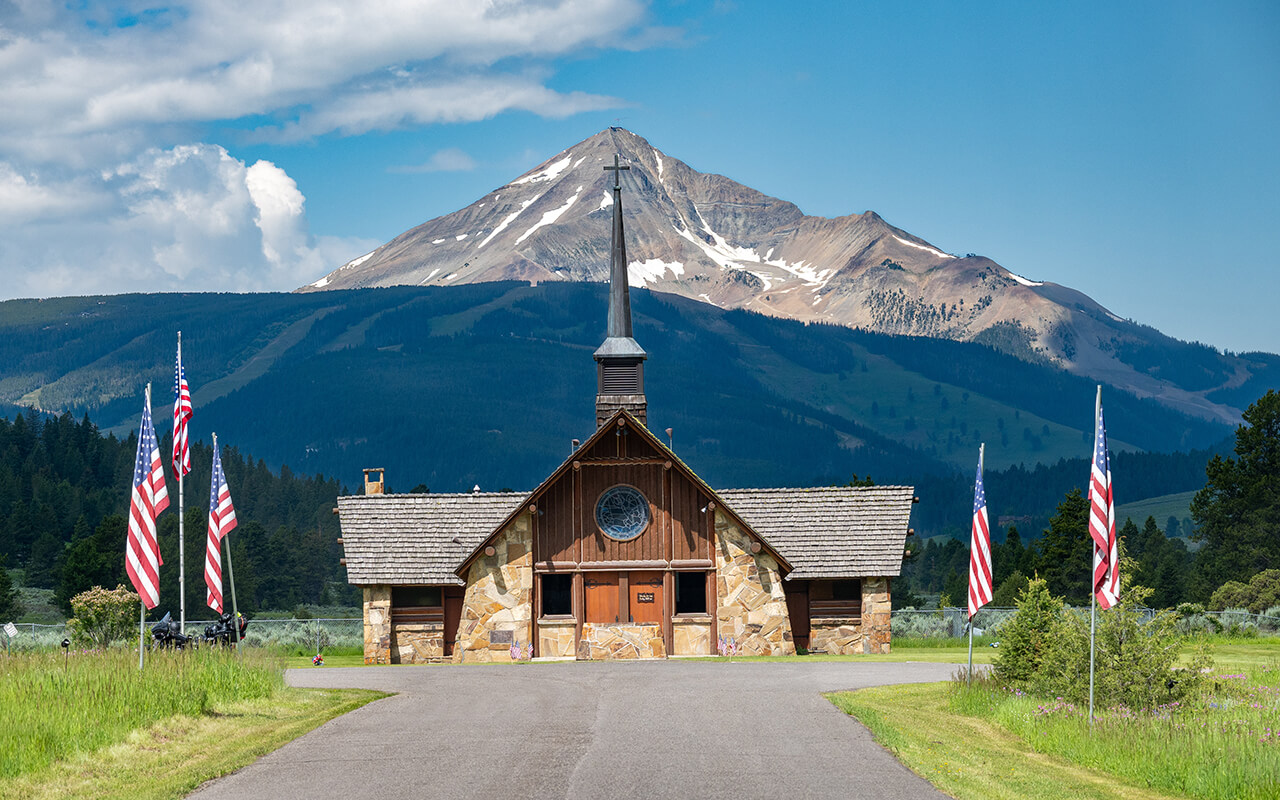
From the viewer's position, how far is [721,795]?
675 inches

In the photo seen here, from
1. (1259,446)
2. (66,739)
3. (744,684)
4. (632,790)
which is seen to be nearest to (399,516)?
(744,684)

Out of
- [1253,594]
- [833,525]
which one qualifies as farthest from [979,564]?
[1253,594]

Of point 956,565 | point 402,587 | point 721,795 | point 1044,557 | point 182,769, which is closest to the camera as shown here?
point 721,795

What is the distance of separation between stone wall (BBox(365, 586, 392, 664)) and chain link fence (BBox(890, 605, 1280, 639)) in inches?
763

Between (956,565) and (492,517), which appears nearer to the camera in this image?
(492,517)

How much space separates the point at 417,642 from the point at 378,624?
146 cm

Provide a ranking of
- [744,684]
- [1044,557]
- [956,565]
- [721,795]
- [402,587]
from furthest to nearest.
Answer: [956,565]
[1044,557]
[402,587]
[744,684]
[721,795]

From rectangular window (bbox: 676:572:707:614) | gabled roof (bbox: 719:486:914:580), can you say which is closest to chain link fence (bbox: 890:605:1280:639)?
gabled roof (bbox: 719:486:914:580)

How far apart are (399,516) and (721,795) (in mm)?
33870

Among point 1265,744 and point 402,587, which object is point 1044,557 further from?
point 1265,744

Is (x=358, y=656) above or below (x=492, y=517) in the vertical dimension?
below

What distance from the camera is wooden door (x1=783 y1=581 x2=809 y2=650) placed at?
161ft

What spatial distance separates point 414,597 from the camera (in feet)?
159

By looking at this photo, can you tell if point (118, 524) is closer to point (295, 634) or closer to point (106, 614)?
point (295, 634)
